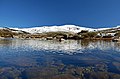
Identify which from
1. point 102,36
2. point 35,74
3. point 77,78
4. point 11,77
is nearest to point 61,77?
point 77,78

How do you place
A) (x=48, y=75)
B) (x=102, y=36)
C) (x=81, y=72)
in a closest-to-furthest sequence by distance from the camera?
(x=48, y=75)
(x=81, y=72)
(x=102, y=36)

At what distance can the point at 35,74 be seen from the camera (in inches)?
709

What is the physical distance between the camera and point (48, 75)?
17.5 metres

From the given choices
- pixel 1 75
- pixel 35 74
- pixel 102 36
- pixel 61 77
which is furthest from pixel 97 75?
pixel 102 36

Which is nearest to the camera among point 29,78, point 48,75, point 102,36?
point 29,78

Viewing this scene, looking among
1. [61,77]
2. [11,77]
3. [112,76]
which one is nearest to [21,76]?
[11,77]

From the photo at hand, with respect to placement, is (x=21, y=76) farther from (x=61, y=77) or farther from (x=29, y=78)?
(x=61, y=77)

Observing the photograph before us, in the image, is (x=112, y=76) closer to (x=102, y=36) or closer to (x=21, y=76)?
(x=21, y=76)

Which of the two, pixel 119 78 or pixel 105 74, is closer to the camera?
pixel 119 78

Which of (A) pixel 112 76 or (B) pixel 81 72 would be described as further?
(B) pixel 81 72

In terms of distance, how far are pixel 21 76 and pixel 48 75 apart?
7.77ft

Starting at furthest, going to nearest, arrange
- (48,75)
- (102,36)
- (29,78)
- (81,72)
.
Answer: (102,36)
(81,72)
(48,75)
(29,78)

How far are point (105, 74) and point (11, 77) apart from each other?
8.62 meters

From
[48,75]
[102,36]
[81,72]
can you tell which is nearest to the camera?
[48,75]
